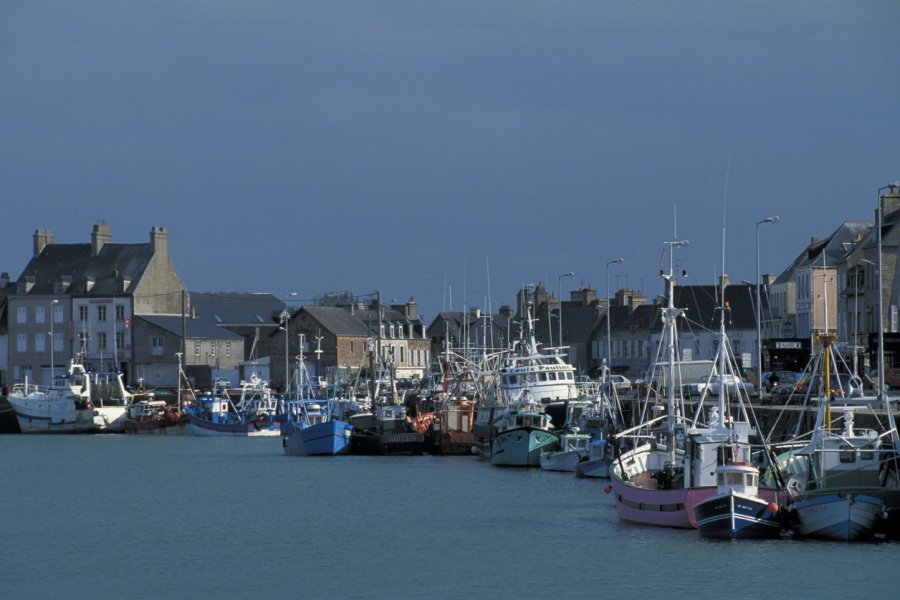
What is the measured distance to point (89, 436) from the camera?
313 ft

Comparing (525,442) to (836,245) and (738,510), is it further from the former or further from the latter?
(836,245)

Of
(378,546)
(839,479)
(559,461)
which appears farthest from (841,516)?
(559,461)

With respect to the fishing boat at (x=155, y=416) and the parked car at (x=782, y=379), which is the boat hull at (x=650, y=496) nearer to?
the parked car at (x=782, y=379)

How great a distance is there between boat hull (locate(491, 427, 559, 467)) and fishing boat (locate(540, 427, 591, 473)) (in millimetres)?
849

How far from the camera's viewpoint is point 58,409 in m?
96.8

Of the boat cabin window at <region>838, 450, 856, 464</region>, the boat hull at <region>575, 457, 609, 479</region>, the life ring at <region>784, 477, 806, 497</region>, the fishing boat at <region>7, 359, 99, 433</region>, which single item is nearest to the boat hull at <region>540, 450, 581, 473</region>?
the boat hull at <region>575, 457, 609, 479</region>

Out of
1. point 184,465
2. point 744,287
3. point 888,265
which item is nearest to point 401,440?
point 184,465

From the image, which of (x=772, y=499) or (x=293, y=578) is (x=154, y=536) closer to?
(x=293, y=578)

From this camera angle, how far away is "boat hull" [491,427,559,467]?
60.9m

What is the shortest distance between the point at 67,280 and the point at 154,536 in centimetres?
7683

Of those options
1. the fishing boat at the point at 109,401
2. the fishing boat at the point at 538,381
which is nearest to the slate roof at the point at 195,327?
the fishing boat at the point at 109,401

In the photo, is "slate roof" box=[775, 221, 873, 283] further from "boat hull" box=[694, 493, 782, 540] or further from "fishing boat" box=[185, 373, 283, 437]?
"boat hull" box=[694, 493, 782, 540]

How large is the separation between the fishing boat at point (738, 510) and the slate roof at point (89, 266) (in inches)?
3251

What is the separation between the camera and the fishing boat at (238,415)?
92.8m
